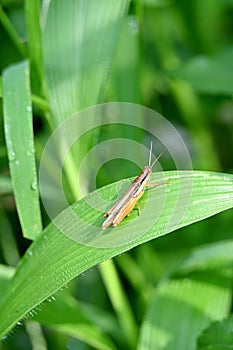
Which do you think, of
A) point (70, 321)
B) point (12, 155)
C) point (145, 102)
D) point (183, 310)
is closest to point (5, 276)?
point (70, 321)

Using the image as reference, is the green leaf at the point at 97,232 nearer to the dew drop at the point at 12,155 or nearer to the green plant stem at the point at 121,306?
the dew drop at the point at 12,155

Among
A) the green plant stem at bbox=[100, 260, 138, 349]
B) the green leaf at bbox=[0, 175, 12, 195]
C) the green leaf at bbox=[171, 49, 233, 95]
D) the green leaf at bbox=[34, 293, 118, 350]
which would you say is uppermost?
the green leaf at bbox=[171, 49, 233, 95]

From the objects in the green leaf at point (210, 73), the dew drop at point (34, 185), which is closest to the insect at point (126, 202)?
the dew drop at point (34, 185)

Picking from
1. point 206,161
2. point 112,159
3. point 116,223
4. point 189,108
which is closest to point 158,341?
point 116,223

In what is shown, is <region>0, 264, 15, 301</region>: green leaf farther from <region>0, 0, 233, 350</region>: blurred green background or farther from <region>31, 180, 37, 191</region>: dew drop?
<region>31, 180, 37, 191</region>: dew drop

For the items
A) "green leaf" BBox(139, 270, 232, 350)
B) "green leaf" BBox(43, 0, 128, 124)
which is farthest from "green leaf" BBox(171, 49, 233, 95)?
"green leaf" BBox(139, 270, 232, 350)

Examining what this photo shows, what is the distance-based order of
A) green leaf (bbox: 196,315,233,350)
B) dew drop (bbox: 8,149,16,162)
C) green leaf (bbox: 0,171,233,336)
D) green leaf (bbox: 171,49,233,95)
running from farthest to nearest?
green leaf (bbox: 171,49,233,95)
dew drop (bbox: 8,149,16,162)
green leaf (bbox: 196,315,233,350)
green leaf (bbox: 0,171,233,336)

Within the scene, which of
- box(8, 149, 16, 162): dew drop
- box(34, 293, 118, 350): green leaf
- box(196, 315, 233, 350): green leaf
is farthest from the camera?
box(34, 293, 118, 350): green leaf
